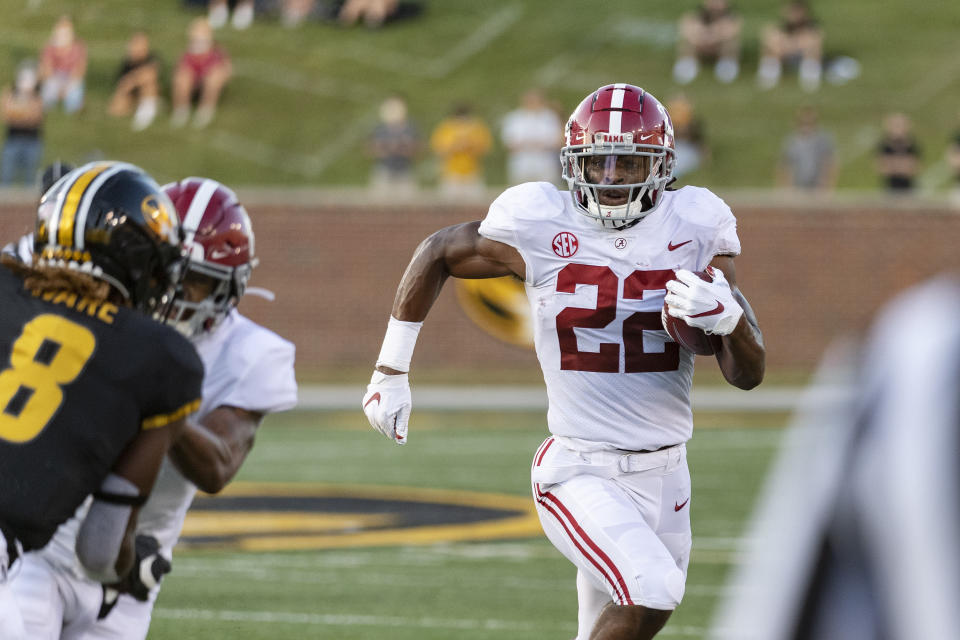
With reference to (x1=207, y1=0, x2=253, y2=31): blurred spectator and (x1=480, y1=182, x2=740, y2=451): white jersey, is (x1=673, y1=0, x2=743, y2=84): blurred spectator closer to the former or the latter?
(x1=207, y1=0, x2=253, y2=31): blurred spectator

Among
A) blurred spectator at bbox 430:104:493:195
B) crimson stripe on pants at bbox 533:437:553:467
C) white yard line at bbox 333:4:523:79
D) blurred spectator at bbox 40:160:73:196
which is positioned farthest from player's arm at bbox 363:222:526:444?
white yard line at bbox 333:4:523:79

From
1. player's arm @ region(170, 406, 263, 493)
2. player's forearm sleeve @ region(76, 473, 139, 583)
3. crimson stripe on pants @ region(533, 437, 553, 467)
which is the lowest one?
crimson stripe on pants @ region(533, 437, 553, 467)

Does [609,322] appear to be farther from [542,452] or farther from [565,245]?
[542,452]

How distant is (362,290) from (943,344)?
1636 cm

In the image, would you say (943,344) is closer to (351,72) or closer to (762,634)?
(762,634)

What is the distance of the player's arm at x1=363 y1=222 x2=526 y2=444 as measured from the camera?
15.3 ft

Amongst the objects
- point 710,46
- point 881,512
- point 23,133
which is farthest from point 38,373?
point 710,46

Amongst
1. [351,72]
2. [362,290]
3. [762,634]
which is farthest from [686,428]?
[351,72]

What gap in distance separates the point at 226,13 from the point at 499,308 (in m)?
12.9

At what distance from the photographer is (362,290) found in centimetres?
1759

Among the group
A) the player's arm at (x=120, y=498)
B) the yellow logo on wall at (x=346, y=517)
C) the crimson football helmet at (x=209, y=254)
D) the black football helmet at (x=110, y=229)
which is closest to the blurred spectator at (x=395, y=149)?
the yellow logo on wall at (x=346, y=517)

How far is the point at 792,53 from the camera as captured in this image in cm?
2642

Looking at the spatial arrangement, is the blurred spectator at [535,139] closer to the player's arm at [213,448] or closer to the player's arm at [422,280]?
the player's arm at [422,280]

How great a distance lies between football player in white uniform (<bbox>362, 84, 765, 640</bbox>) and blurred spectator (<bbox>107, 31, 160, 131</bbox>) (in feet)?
66.2
